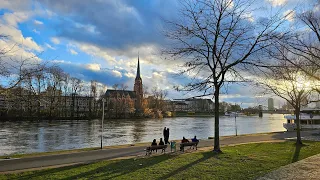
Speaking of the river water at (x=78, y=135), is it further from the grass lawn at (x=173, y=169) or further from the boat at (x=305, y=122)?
the grass lawn at (x=173, y=169)

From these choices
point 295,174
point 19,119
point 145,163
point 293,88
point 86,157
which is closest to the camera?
point 295,174

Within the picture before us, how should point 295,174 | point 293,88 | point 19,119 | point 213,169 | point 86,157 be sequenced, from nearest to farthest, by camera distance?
point 295,174 < point 213,169 < point 86,157 < point 293,88 < point 19,119

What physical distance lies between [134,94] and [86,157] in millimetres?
159024

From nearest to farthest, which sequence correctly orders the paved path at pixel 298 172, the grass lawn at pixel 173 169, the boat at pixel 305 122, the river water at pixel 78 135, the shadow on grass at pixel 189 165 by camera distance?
the paved path at pixel 298 172 < the grass lawn at pixel 173 169 < the shadow on grass at pixel 189 165 < the river water at pixel 78 135 < the boat at pixel 305 122

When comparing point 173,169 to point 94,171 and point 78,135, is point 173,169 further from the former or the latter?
point 78,135

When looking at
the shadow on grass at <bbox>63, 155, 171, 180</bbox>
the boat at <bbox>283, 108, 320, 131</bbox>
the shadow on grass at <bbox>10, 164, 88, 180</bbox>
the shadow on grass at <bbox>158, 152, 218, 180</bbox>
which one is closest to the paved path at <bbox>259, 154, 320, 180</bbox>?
the shadow on grass at <bbox>158, 152, 218, 180</bbox>

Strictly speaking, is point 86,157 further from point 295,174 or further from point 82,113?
point 82,113

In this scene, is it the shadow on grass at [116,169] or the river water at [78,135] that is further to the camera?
the river water at [78,135]

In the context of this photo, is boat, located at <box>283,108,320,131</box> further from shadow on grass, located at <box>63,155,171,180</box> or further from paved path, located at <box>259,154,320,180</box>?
shadow on grass, located at <box>63,155,171,180</box>

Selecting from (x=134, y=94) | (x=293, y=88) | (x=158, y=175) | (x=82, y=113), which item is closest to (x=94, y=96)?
(x=82, y=113)

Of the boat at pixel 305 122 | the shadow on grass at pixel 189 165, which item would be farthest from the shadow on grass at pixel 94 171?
the boat at pixel 305 122

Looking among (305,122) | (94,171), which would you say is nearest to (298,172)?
(94,171)

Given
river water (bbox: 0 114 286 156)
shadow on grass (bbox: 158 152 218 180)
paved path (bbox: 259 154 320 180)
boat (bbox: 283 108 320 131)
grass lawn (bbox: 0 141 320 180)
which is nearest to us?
paved path (bbox: 259 154 320 180)

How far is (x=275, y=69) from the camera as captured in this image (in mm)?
15227
